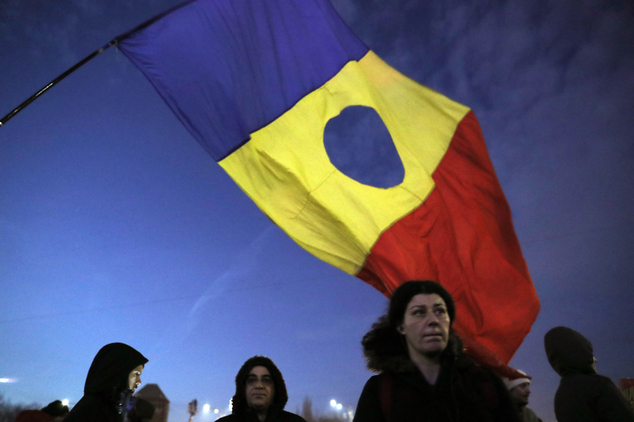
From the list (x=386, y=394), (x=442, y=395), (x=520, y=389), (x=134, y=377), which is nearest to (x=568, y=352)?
(x=520, y=389)

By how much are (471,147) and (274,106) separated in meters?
3.02

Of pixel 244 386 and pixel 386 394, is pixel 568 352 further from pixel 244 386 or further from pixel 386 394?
pixel 244 386

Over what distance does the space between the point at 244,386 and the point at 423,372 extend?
9.08 ft

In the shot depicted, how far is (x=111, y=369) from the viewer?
3611 mm

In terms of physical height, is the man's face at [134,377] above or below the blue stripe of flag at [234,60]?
below

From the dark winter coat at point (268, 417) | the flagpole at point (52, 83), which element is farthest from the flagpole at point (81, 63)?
the dark winter coat at point (268, 417)

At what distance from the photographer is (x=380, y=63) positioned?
21.4ft

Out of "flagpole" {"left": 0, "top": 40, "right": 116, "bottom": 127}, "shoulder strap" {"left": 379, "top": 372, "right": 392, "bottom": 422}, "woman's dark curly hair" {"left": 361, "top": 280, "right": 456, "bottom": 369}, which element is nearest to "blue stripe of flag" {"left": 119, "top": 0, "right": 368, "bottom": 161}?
"flagpole" {"left": 0, "top": 40, "right": 116, "bottom": 127}

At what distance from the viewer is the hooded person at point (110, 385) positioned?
3.37m

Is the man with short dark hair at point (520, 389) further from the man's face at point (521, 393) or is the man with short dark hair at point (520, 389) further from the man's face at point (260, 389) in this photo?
the man's face at point (260, 389)

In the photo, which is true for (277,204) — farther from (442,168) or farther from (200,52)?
(442,168)

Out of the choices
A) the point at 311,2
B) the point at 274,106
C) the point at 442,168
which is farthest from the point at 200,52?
the point at 442,168

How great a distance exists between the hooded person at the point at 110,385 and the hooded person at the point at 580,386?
11.5 ft

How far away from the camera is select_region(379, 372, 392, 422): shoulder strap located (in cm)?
227
